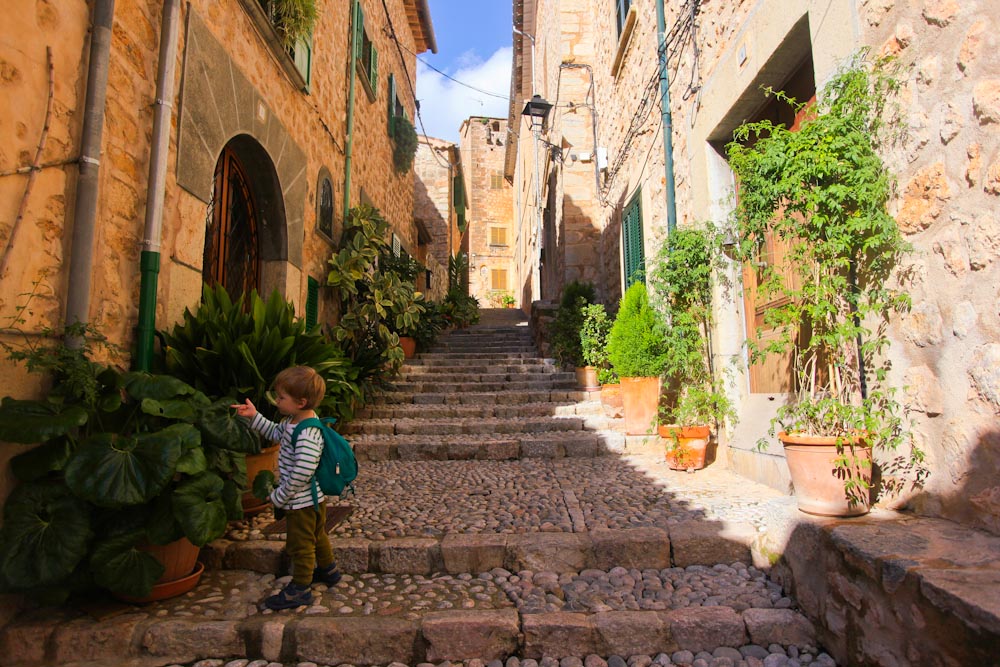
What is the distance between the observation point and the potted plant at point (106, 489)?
1964 mm

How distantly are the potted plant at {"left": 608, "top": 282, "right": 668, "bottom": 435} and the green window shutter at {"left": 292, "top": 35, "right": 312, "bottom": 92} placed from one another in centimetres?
398

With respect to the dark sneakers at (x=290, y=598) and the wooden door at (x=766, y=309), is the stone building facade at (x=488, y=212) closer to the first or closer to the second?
the wooden door at (x=766, y=309)

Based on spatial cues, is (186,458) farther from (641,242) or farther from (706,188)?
(641,242)

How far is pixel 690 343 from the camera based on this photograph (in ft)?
15.1

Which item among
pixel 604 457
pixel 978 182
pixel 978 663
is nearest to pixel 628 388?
pixel 604 457

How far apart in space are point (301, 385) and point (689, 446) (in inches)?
119

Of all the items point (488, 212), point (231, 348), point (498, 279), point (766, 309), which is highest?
point (488, 212)

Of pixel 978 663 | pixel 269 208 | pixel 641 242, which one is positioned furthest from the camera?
pixel 641 242

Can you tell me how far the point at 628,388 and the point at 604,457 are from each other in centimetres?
71

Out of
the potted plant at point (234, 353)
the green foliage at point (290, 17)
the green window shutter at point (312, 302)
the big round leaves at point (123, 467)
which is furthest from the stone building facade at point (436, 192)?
the big round leaves at point (123, 467)

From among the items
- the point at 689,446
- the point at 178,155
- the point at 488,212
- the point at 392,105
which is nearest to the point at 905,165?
the point at 689,446

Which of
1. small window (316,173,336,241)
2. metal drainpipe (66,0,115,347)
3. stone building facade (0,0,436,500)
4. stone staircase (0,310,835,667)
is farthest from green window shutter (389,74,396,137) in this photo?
metal drainpipe (66,0,115,347)

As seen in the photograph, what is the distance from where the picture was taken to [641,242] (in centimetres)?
633

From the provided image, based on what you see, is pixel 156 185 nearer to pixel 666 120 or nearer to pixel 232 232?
pixel 232 232
